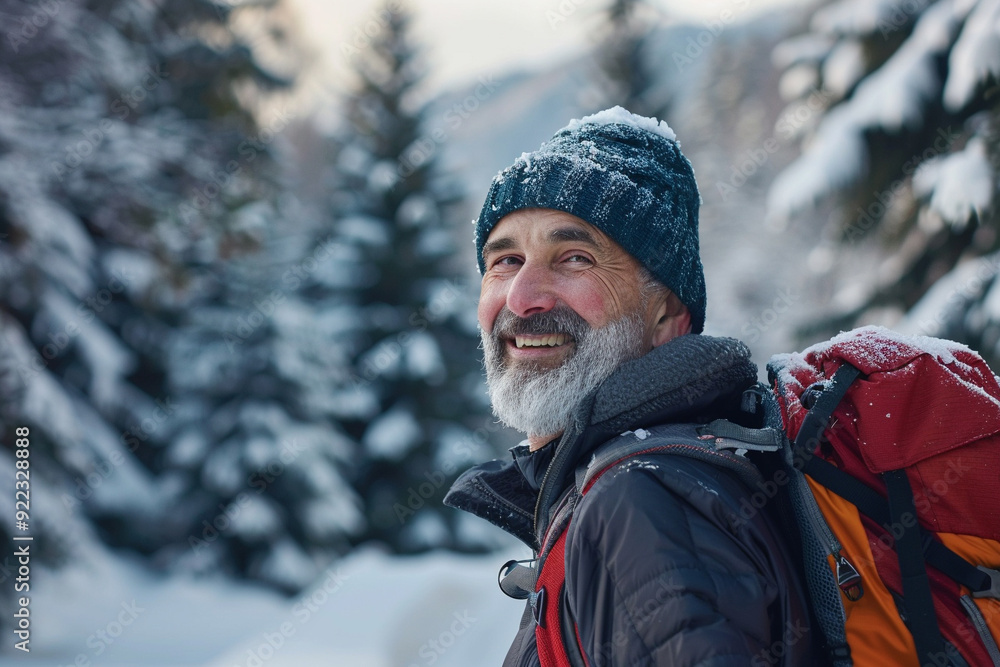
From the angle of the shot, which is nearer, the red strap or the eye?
the red strap

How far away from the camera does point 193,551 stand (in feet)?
48.9

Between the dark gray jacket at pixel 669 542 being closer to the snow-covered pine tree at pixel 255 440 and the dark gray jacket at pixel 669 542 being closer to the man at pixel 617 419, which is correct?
the man at pixel 617 419

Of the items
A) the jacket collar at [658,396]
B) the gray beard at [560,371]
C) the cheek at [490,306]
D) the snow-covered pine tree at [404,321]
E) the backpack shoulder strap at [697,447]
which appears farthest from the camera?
the snow-covered pine tree at [404,321]

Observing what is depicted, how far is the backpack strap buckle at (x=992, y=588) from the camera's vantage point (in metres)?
1.57

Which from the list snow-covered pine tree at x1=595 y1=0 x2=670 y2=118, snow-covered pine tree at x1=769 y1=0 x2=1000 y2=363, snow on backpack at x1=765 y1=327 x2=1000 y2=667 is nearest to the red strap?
snow on backpack at x1=765 y1=327 x2=1000 y2=667

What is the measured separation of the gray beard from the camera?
2.19 meters

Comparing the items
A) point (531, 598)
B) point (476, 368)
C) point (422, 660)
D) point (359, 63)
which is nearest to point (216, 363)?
point (476, 368)

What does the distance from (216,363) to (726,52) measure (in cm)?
4298

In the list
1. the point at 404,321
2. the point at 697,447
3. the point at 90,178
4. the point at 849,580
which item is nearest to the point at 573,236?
the point at 697,447

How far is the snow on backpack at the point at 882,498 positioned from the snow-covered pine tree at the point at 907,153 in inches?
164

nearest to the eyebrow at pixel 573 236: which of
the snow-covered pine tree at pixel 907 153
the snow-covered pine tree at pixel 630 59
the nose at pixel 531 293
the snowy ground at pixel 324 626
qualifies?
the nose at pixel 531 293

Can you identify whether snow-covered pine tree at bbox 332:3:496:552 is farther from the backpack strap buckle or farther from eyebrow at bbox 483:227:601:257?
the backpack strap buckle

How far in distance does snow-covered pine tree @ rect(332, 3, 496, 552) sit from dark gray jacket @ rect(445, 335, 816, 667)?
1385 centimetres

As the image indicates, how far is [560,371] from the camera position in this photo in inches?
87.1
